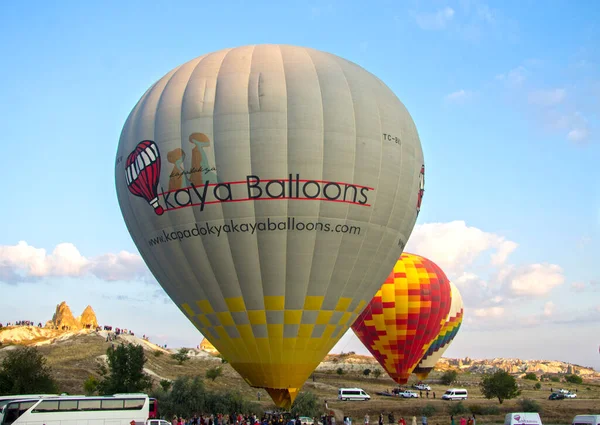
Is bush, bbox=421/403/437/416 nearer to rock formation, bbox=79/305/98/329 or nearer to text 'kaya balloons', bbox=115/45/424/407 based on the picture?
text 'kaya balloons', bbox=115/45/424/407

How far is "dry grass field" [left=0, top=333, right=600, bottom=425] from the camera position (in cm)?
3994

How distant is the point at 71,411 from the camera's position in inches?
882

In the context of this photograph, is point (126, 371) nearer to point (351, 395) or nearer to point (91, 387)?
point (91, 387)

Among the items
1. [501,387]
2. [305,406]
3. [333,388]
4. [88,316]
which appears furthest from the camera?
[88,316]

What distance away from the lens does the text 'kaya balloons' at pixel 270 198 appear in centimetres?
2075

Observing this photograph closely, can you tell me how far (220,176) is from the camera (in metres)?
20.7

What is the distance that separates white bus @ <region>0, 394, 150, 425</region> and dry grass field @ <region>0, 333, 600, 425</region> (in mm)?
16253

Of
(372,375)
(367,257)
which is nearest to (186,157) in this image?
(367,257)

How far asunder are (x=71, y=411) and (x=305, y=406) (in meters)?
16.5

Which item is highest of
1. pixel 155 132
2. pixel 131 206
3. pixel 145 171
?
pixel 155 132

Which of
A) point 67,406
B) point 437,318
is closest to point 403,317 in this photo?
point 437,318

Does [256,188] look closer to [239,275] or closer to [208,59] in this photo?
[239,275]

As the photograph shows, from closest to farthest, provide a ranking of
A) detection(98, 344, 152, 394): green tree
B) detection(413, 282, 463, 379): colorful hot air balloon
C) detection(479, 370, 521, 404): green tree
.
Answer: detection(98, 344, 152, 394): green tree
detection(479, 370, 521, 404): green tree
detection(413, 282, 463, 379): colorful hot air balloon

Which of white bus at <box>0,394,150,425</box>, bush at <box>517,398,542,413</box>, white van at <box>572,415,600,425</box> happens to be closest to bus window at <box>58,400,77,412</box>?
white bus at <box>0,394,150,425</box>
